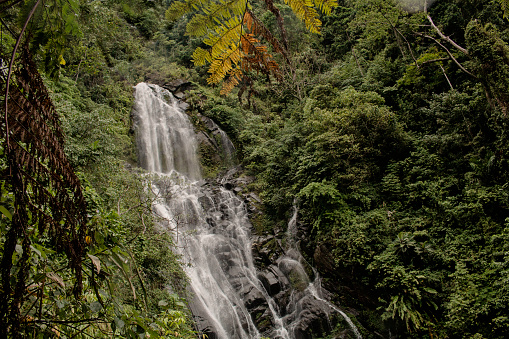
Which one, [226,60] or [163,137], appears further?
[163,137]

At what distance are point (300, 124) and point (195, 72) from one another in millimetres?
12173

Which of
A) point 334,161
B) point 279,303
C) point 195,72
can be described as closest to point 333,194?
point 334,161

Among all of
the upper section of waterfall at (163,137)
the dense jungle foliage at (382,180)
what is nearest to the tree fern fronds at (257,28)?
the dense jungle foliage at (382,180)

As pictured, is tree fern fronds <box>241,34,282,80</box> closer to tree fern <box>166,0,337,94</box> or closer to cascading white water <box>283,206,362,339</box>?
tree fern <box>166,0,337,94</box>

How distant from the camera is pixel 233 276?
9.94 meters

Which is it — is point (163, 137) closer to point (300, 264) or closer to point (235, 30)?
point (300, 264)

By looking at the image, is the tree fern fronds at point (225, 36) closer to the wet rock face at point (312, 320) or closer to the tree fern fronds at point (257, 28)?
the tree fern fronds at point (257, 28)

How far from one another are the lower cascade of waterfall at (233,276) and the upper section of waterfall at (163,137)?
98 cm

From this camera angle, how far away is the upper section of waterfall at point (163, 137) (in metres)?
16.2

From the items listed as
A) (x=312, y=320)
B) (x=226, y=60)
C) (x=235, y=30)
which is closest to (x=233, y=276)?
(x=312, y=320)

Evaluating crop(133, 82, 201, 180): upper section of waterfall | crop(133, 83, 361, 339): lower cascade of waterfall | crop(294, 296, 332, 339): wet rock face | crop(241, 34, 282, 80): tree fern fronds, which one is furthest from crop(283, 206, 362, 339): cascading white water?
crop(241, 34, 282, 80): tree fern fronds

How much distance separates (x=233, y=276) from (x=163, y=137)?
10384 mm

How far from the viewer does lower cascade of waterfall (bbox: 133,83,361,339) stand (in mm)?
8250

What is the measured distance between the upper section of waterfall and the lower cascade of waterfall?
3.23 feet
